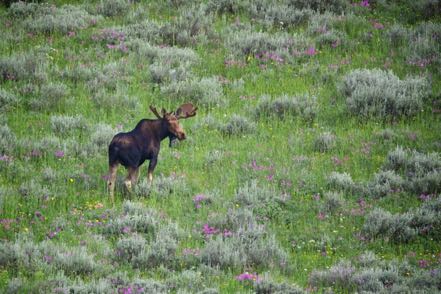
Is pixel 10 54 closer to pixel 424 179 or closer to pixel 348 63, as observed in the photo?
pixel 348 63

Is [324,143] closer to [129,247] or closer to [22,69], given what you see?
[129,247]

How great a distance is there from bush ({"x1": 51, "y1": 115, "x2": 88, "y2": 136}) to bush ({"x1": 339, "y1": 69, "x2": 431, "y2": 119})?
513 cm

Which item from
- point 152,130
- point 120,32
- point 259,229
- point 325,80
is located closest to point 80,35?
point 120,32

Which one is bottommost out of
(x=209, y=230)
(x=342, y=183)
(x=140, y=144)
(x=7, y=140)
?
(x=209, y=230)

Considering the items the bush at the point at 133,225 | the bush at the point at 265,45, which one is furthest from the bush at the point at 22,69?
the bush at the point at 133,225

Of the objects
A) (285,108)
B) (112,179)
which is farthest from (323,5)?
(112,179)

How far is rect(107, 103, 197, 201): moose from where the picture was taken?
12094mm

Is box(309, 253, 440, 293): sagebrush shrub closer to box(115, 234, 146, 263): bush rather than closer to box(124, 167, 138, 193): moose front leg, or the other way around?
box(115, 234, 146, 263): bush

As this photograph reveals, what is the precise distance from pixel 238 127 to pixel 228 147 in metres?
0.73

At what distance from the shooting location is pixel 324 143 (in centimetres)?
1426

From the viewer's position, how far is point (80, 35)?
18.8 m

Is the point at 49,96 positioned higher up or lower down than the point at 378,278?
higher up

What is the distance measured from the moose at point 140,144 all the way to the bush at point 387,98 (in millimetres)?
4224

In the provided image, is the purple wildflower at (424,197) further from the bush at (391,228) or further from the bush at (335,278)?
the bush at (335,278)
